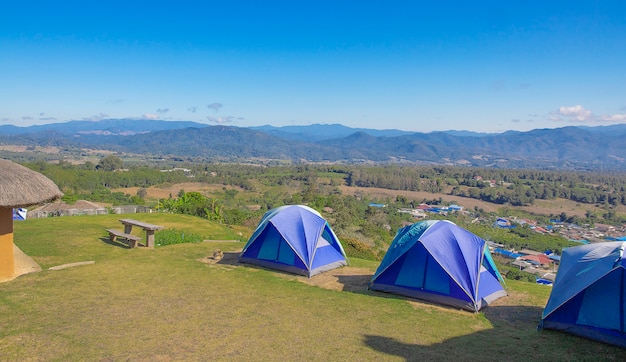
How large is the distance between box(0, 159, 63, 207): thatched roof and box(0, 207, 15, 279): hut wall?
44 cm

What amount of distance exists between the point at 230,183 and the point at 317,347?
8984 cm

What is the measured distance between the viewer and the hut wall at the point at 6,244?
1012cm

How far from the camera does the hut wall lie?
10117mm

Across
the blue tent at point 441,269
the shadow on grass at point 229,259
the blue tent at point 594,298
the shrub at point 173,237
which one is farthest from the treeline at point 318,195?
the blue tent at point 594,298

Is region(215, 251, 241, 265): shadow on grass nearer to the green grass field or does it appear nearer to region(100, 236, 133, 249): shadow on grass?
the green grass field

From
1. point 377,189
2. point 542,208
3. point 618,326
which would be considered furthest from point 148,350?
point 377,189

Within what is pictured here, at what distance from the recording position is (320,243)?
43.7ft

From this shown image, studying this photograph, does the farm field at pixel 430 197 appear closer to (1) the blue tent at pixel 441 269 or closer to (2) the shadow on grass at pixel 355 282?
(2) the shadow on grass at pixel 355 282

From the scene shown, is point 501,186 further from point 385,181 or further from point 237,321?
point 237,321

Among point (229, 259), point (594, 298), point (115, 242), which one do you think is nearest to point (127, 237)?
point (115, 242)

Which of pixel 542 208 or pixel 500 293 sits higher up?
pixel 500 293

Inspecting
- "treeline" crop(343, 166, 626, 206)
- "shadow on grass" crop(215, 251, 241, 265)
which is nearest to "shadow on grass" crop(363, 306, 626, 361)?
"shadow on grass" crop(215, 251, 241, 265)

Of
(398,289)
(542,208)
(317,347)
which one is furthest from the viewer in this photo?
(542,208)

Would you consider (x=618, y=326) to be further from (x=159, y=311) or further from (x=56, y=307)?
(x=56, y=307)
